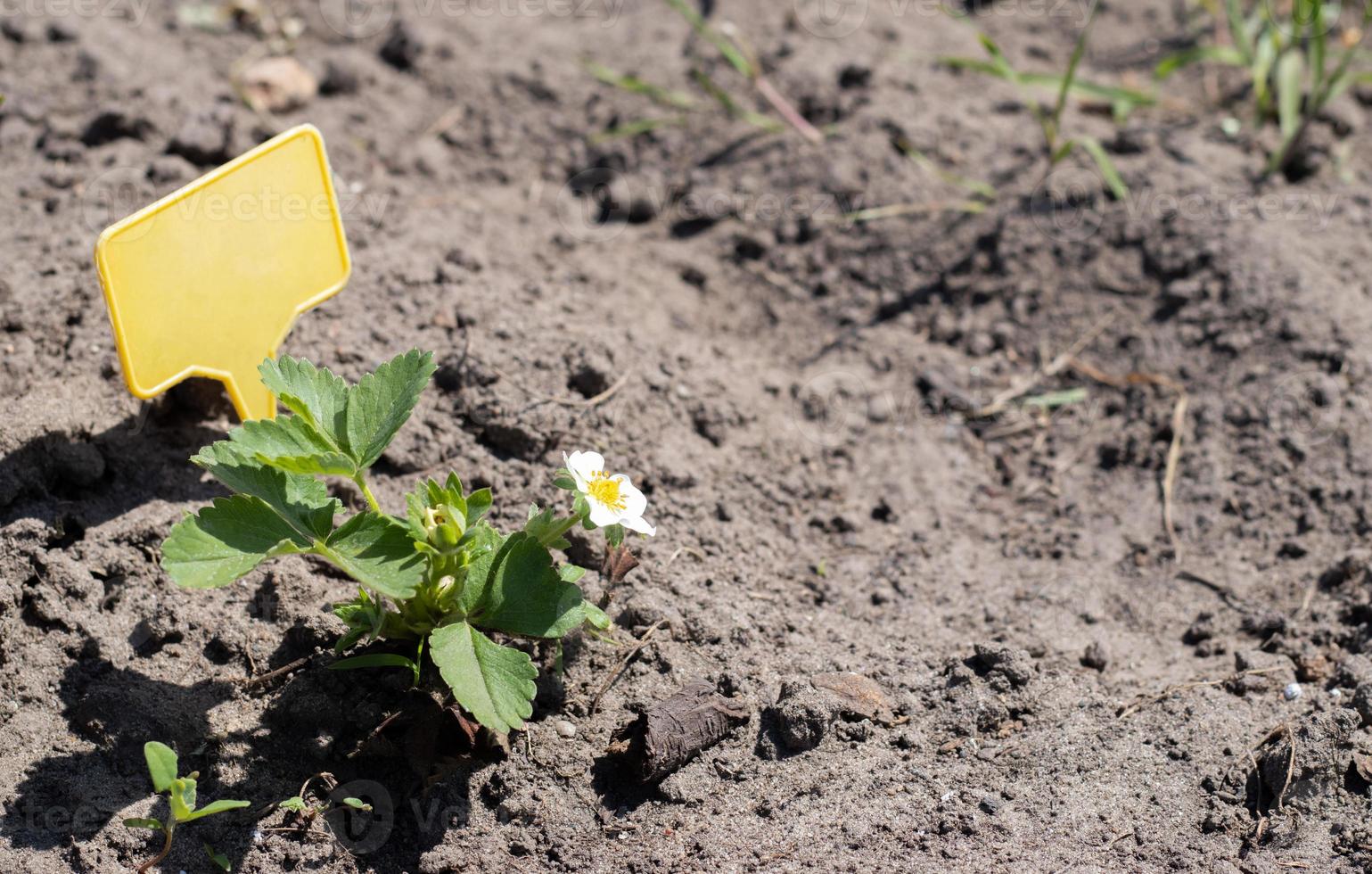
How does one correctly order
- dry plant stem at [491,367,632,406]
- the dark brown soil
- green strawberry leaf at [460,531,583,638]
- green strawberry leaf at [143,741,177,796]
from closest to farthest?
green strawberry leaf at [143,741,177,796] → green strawberry leaf at [460,531,583,638] → the dark brown soil → dry plant stem at [491,367,632,406]

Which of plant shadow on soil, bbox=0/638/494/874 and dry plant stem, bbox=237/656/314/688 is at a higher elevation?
dry plant stem, bbox=237/656/314/688

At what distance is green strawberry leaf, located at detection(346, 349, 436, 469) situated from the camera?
184 centimetres

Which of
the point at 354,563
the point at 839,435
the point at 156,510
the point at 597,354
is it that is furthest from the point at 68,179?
the point at 839,435

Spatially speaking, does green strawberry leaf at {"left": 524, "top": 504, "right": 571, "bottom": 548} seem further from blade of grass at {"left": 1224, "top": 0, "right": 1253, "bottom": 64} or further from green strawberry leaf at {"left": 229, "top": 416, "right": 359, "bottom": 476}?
blade of grass at {"left": 1224, "top": 0, "right": 1253, "bottom": 64}

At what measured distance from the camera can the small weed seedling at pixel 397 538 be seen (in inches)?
67.4

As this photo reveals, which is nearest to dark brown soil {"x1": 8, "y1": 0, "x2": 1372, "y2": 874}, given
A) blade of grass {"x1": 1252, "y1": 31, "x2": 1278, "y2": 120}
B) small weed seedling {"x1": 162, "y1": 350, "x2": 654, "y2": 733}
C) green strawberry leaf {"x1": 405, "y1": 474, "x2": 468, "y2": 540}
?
blade of grass {"x1": 1252, "y1": 31, "x2": 1278, "y2": 120}

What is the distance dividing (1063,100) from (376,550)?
2395 mm

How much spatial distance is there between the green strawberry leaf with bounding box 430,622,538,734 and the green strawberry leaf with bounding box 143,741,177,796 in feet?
1.24

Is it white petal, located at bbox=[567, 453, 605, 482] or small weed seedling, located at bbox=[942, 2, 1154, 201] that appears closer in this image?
white petal, located at bbox=[567, 453, 605, 482]

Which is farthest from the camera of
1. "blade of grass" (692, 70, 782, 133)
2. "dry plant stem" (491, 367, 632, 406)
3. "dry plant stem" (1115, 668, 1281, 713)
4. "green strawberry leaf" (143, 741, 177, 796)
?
"blade of grass" (692, 70, 782, 133)

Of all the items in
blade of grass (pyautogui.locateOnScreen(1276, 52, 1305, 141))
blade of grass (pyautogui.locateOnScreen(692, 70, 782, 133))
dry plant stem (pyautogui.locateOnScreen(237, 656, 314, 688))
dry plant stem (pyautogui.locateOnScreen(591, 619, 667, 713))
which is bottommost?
dry plant stem (pyautogui.locateOnScreen(237, 656, 314, 688))

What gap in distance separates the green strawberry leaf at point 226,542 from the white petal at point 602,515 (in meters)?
0.43

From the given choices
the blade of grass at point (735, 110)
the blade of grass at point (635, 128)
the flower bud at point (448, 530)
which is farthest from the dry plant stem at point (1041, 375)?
the flower bud at point (448, 530)

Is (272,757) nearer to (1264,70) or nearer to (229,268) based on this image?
(229,268)
